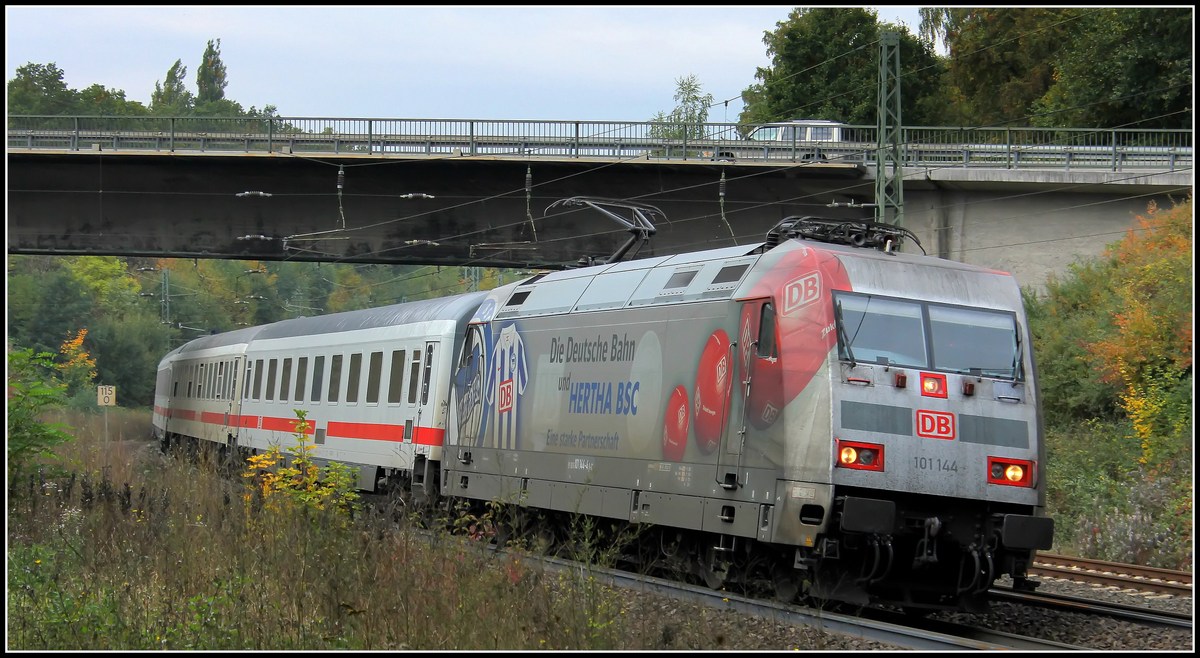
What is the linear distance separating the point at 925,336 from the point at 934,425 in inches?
32.9

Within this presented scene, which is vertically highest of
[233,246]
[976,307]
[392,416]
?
[233,246]

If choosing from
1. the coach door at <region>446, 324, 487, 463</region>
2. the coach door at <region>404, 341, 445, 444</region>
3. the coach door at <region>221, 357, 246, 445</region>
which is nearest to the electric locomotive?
the coach door at <region>446, 324, 487, 463</region>

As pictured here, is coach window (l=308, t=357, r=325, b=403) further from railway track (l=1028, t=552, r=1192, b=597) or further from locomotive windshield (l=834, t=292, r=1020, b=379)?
locomotive windshield (l=834, t=292, r=1020, b=379)

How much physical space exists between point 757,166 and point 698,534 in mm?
19756

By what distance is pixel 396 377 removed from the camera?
760 inches

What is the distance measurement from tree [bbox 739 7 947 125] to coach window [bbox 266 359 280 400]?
103 ft

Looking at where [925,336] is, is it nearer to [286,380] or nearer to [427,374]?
[427,374]

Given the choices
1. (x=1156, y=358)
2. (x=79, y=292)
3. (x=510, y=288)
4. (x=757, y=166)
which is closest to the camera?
(x=510, y=288)

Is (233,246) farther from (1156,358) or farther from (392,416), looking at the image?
(1156,358)

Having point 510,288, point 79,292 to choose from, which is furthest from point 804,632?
point 79,292

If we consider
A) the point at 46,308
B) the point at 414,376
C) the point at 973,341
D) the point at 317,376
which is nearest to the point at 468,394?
the point at 414,376

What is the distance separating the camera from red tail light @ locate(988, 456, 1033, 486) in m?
10.6

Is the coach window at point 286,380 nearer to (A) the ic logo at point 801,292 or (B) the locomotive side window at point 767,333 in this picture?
(B) the locomotive side window at point 767,333

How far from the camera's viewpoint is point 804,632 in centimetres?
930
